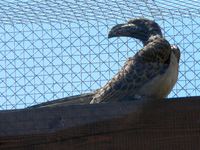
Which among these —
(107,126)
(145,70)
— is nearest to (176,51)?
(145,70)

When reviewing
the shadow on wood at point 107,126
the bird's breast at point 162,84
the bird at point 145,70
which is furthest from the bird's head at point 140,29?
the shadow on wood at point 107,126

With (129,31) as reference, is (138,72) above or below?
below

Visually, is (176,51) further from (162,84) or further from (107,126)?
(107,126)

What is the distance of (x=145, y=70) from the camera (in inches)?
59.1

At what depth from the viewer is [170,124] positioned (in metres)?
0.97

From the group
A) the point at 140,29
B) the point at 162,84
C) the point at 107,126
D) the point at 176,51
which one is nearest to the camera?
the point at 107,126

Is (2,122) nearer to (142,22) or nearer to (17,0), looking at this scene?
(142,22)

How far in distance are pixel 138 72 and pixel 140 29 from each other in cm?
21

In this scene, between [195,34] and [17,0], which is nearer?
[195,34]

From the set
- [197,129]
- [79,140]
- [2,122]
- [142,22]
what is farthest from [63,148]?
[142,22]

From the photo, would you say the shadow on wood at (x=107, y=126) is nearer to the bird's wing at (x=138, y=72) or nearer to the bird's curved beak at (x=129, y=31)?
the bird's wing at (x=138, y=72)

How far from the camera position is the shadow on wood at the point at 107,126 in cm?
95

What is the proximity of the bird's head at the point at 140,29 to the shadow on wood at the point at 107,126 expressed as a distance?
2.11 feet

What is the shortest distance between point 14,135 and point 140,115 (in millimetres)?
251
